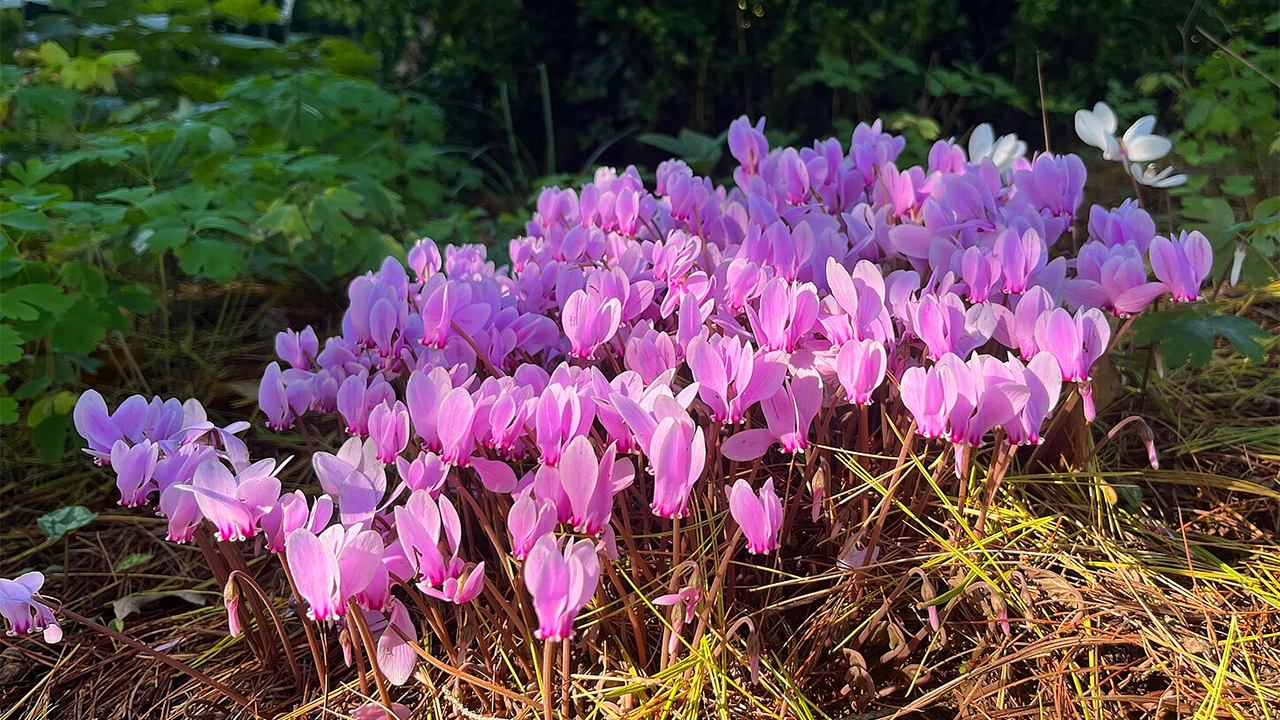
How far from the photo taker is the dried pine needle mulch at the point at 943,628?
1294 millimetres

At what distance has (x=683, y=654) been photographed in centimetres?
131

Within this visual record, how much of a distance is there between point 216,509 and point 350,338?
501mm

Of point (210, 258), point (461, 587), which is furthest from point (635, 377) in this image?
point (210, 258)

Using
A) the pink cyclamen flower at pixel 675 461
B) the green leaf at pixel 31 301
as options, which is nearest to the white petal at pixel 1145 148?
the pink cyclamen flower at pixel 675 461

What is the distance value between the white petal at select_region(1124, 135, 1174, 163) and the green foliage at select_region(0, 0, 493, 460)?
1830 millimetres

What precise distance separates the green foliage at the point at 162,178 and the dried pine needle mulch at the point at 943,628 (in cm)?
75

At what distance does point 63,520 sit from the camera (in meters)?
1.94

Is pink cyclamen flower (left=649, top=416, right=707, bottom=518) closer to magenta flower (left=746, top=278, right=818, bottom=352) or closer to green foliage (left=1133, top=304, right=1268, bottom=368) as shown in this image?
magenta flower (left=746, top=278, right=818, bottom=352)

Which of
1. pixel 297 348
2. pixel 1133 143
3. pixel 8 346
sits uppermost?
pixel 1133 143

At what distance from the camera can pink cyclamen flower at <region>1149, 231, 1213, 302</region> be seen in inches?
54.2


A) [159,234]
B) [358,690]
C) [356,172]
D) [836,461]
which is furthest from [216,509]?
[356,172]

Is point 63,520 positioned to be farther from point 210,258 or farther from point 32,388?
point 210,258

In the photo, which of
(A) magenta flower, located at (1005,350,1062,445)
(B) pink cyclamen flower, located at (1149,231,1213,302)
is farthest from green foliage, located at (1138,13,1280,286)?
(A) magenta flower, located at (1005,350,1062,445)

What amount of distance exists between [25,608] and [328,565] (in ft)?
1.51
